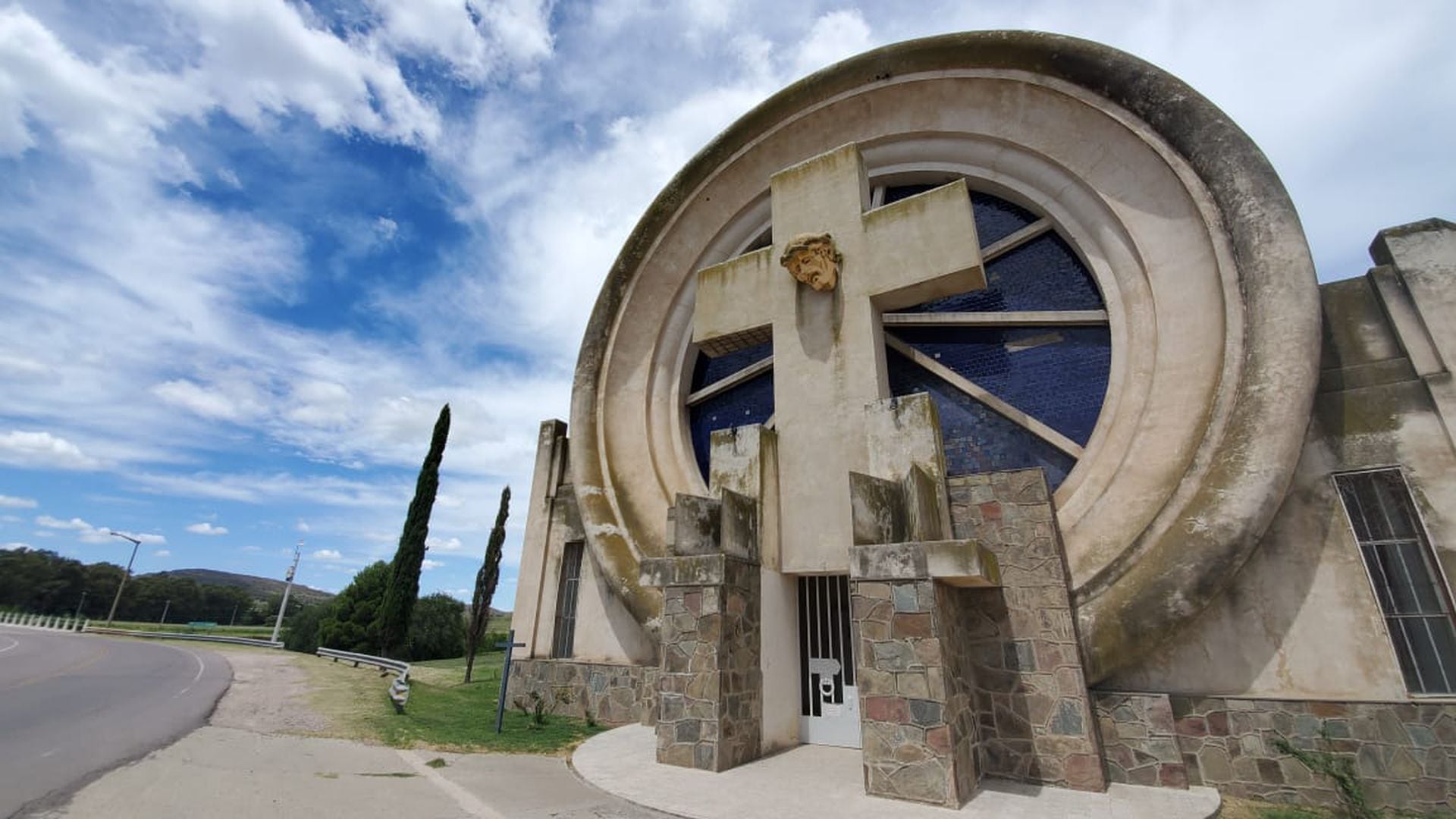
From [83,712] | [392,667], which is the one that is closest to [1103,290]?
[83,712]

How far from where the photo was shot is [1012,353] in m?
7.88

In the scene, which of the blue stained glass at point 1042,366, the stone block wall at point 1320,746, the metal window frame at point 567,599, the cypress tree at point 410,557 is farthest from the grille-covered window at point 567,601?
the cypress tree at point 410,557

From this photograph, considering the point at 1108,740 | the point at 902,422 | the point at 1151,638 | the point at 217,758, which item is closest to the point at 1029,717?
the point at 1108,740

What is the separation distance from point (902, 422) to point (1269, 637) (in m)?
3.83

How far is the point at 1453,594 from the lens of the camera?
5.08 m

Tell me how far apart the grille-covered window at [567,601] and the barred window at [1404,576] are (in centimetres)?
1005

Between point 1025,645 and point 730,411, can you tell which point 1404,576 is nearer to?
point 1025,645

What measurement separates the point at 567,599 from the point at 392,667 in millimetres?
7111

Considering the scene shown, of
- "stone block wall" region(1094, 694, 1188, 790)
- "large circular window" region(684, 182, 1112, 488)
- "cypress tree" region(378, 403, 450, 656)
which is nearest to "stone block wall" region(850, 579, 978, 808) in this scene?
"stone block wall" region(1094, 694, 1188, 790)

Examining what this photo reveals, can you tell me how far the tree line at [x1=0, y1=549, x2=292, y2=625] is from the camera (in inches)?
2034

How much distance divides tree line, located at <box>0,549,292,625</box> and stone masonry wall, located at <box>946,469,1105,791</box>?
201 ft

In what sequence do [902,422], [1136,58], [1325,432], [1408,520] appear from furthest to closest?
1. [1136,58]
2. [902,422]
3. [1325,432]
4. [1408,520]

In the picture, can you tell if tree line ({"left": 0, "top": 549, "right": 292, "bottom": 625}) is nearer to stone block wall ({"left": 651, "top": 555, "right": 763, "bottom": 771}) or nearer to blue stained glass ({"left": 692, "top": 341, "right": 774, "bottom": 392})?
blue stained glass ({"left": 692, "top": 341, "right": 774, "bottom": 392})

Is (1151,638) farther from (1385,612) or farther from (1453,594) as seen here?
(1453,594)
